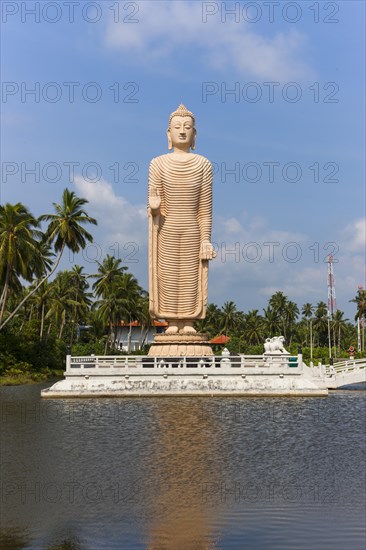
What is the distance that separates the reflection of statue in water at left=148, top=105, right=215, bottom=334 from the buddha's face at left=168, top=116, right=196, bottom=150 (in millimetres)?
62

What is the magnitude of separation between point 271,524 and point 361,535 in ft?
4.88

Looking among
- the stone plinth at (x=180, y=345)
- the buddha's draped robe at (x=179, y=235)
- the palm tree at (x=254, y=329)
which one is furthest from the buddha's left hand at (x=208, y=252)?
the palm tree at (x=254, y=329)

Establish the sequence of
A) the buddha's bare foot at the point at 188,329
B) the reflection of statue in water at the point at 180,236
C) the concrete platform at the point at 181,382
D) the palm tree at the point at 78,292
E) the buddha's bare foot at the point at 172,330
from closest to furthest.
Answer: the concrete platform at the point at 181,382, the buddha's bare foot at the point at 188,329, the buddha's bare foot at the point at 172,330, the reflection of statue in water at the point at 180,236, the palm tree at the point at 78,292

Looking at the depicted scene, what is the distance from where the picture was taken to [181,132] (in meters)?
43.3

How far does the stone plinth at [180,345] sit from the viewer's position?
40906 mm

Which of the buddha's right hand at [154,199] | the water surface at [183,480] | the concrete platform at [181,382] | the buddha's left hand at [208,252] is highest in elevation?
the buddha's right hand at [154,199]

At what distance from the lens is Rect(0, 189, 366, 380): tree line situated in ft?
162

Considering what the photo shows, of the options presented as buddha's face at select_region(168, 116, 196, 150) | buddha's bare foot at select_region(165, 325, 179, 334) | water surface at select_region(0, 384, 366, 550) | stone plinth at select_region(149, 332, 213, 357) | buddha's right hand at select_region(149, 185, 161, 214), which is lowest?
water surface at select_region(0, 384, 366, 550)

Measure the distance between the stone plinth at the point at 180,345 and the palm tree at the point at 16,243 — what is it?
12302 millimetres

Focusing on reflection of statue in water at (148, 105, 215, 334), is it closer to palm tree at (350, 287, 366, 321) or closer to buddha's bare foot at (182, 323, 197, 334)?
buddha's bare foot at (182, 323, 197, 334)

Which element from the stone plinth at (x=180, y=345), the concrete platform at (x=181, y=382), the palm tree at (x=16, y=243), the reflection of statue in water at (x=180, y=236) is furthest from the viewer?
the palm tree at (x=16, y=243)

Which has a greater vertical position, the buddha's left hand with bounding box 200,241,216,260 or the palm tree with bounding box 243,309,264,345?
the palm tree with bounding box 243,309,264,345

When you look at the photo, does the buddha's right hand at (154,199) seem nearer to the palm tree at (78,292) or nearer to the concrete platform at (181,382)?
the concrete platform at (181,382)

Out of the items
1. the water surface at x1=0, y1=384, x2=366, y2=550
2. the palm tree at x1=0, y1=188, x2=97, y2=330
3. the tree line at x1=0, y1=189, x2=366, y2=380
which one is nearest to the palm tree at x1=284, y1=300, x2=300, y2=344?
the tree line at x1=0, y1=189, x2=366, y2=380
